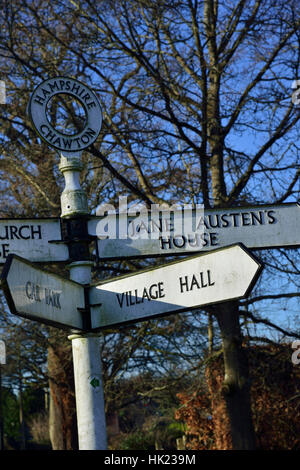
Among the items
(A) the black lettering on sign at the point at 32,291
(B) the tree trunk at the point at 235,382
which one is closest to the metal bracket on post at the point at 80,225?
(A) the black lettering on sign at the point at 32,291

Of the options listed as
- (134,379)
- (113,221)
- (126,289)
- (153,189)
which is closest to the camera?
(126,289)

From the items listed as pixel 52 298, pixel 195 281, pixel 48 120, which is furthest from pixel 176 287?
pixel 48 120

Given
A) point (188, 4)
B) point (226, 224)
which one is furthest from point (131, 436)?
point (226, 224)

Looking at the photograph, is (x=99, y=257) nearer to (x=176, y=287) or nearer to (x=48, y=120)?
(x=176, y=287)

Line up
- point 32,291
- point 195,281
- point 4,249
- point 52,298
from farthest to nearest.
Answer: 1. point 4,249
2. point 195,281
3. point 52,298
4. point 32,291

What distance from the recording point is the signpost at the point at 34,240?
3.68m

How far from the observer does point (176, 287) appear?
3268mm

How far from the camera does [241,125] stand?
969cm

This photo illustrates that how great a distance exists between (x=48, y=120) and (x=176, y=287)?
4.19 ft

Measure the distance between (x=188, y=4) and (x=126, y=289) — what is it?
6.94 m

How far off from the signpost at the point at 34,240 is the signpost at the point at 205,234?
0.84 feet

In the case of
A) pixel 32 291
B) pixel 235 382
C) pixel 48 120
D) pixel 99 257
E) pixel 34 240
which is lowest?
pixel 235 382

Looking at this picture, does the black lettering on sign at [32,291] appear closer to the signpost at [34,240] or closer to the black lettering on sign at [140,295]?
the black lettering on sign at [140,295]

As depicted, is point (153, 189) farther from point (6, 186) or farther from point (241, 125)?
point (6, 186)
